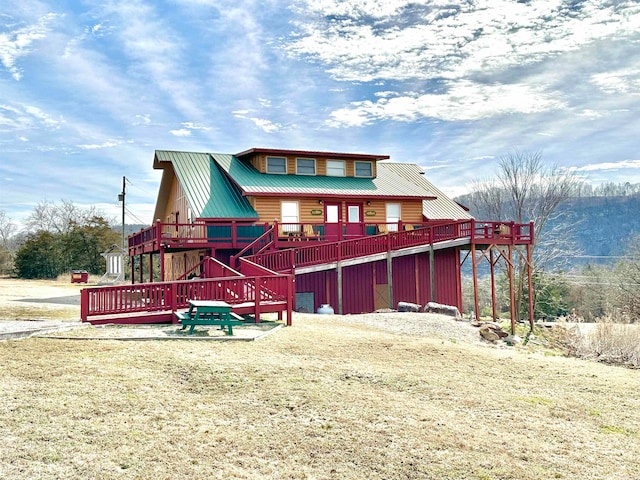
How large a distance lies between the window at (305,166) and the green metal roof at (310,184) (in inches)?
12.4

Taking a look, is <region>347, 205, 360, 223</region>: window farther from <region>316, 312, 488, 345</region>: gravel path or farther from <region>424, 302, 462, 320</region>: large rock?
<region>316, 312, 488, 345</region>: gravel path

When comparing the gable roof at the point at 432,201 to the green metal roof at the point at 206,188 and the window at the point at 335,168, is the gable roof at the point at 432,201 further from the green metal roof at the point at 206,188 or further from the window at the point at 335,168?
the green metal roof at the point at 206,188

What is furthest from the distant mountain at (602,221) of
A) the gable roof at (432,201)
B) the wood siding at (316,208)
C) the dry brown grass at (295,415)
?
the dry brown grass at (295,415)

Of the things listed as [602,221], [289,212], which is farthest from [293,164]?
[602,221]

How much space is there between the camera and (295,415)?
23.5 ft

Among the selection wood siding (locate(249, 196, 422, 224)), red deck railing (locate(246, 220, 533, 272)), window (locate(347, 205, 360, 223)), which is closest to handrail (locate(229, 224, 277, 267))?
red deck railing (locate(246, 220, 533, 272))

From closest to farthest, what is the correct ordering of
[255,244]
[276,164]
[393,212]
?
[255,244] → [276,164] → [393,212]

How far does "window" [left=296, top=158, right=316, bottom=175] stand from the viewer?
1129 inches

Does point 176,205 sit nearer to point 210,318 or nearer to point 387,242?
point 387,242

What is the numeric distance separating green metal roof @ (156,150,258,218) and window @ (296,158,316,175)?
3.44 metres

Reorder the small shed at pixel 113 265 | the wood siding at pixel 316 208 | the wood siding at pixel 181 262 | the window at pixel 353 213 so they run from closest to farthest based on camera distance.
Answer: the wood siding at pixel 316 208
the wood siding at pixel 181 262
the window at pixel 353 213
the small shed at pixel 113 265

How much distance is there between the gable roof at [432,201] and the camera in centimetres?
3002

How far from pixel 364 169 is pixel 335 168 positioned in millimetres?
1665

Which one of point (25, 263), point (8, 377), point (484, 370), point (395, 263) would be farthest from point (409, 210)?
point (25, 263)
